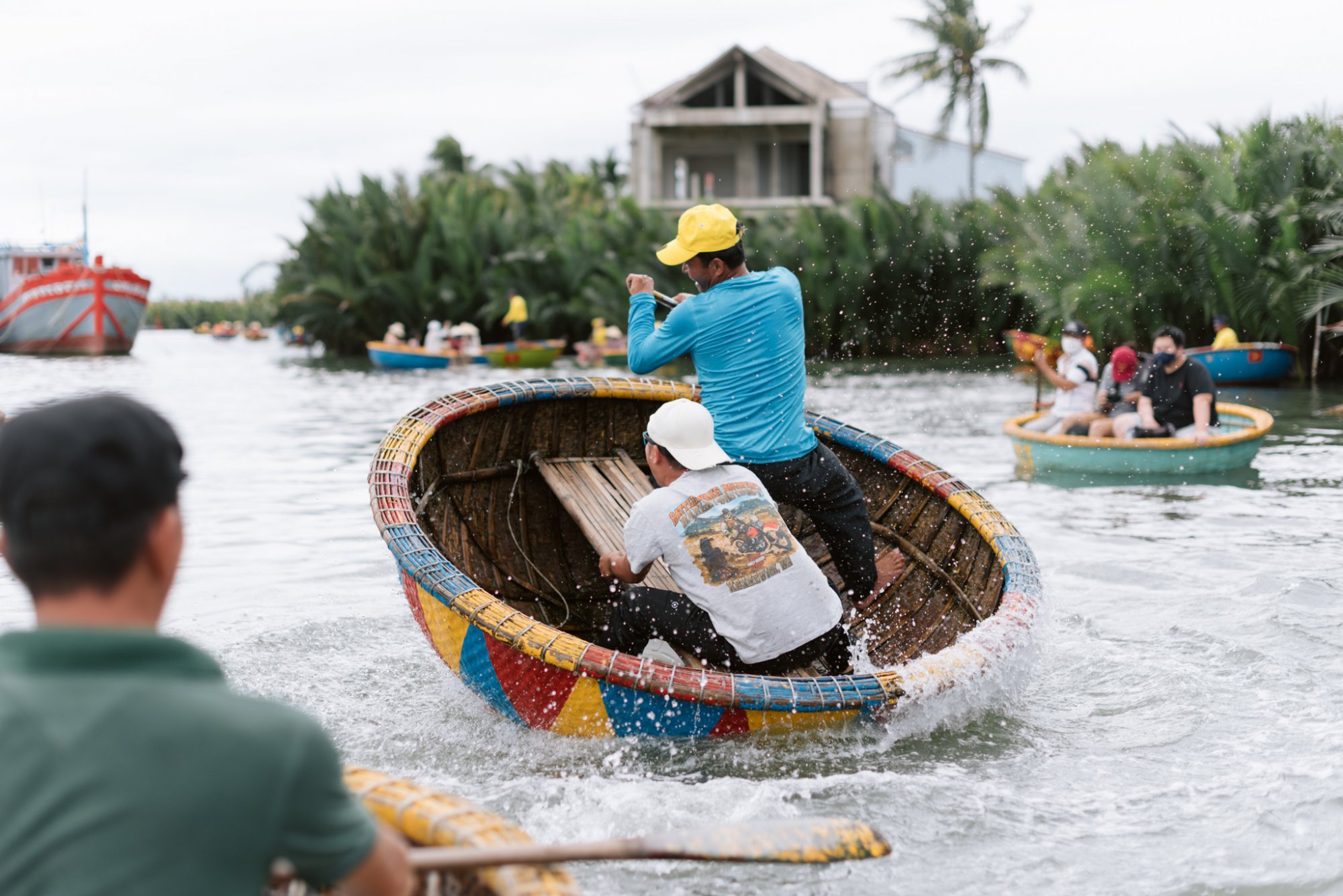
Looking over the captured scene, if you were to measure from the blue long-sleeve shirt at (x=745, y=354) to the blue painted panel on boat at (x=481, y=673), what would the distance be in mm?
1121

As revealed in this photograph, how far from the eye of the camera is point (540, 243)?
33.0m

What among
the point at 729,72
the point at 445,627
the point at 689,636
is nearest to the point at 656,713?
the point at 689,636

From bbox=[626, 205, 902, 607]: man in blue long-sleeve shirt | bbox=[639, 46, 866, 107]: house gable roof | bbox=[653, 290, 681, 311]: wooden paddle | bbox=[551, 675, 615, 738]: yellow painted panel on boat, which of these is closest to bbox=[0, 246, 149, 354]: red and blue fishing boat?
bbox=[639, 46, 866, 107]: house gable roof

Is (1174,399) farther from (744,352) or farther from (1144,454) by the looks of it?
(744,352)

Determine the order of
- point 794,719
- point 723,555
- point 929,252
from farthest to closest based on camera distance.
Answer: point 929,252 < point 723,555 < point 794,719

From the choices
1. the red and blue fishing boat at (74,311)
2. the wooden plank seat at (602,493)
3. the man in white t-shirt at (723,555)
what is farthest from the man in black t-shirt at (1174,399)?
the red and blue fishing boat at (74,311)

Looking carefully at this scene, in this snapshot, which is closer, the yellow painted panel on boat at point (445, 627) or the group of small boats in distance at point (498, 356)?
the yellow painted panel on boat at point (445, 627)

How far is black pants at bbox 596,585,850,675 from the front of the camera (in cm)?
396

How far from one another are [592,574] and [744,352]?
6.24 feet

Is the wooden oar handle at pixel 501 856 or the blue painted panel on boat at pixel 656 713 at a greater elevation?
the wooden oar handle at pixel 501 856

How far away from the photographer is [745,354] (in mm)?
4375

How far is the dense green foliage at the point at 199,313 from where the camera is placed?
257 ft

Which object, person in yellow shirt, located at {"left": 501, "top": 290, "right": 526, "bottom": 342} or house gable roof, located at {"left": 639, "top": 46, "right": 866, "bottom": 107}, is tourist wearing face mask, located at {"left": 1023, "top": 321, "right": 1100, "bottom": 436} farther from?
house gable roof, located at {"left": 639, "top": 46, "right": 866, "bottom": 107}

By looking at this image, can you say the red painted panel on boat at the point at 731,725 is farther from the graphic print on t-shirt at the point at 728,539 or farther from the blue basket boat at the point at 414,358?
the blue basket boat at the point at 414,358
